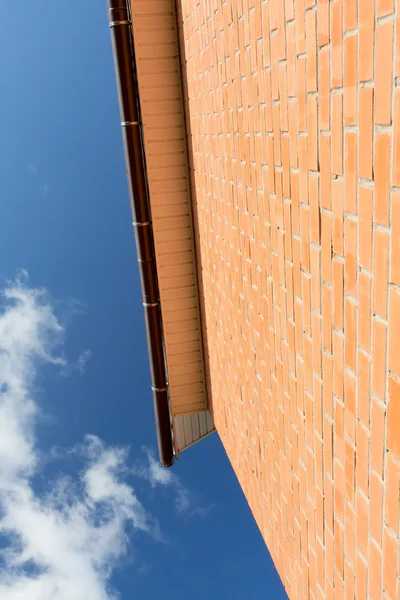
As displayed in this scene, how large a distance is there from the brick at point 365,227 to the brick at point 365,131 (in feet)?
0.17

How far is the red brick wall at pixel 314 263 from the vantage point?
4.58 ft

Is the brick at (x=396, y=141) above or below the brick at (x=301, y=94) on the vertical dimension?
below

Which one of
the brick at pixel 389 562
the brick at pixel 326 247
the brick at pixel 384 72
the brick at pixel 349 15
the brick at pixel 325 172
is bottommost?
the brick at pixel 389 562

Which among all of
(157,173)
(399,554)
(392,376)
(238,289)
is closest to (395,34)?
(392,376)

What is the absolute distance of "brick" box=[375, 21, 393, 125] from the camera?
123 centimetres

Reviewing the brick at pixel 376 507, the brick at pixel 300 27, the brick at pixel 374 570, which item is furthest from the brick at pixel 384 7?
the brick at pixel 374 570

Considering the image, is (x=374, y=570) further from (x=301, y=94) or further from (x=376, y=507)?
(x=301, y=94)

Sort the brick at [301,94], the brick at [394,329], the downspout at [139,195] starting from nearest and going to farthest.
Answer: the brick at [394,329] < the brick at [301,94] < the downspout at [139,195]

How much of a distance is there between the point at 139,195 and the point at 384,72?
3.50 meters

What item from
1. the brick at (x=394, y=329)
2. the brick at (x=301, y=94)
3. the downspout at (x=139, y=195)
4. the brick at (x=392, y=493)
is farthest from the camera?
the downspout at (x=139, y=195)

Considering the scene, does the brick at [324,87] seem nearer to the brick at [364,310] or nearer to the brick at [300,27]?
→ the brick at [300,27]

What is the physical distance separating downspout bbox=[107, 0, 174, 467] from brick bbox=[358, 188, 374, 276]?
333 centimetres

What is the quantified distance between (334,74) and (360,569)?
5.31 ft

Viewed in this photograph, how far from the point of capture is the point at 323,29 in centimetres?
159
